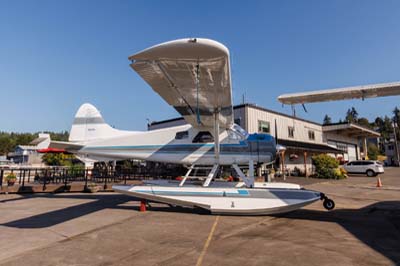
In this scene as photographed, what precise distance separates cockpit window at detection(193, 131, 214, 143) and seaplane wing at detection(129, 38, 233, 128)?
449mm

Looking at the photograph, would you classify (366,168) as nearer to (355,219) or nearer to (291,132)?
(291,132)

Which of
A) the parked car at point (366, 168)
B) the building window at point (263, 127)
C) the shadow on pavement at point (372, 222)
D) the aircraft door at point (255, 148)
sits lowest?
the shadow on pavement at point (372, 222)

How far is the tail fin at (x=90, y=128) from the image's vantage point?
10.4 meters

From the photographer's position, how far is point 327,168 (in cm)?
2108

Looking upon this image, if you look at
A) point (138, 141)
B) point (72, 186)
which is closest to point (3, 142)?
point (72, 186)

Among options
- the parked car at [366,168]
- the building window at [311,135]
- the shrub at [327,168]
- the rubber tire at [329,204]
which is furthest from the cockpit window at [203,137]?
the parked car at [366,168]

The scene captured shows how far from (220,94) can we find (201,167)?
327 cm

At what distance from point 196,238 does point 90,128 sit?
7.82 meters

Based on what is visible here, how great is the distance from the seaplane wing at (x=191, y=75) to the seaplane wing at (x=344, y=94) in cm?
181

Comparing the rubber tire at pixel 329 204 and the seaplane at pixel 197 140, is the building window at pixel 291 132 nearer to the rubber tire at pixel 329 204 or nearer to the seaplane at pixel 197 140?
the seaplane at pixel 197 140

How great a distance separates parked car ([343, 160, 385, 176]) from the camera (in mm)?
23791

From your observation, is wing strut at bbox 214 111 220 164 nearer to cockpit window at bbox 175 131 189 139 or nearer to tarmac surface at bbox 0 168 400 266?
cockpit window at bbox 175 131 189 139

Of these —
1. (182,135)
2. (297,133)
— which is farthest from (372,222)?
(297,133)

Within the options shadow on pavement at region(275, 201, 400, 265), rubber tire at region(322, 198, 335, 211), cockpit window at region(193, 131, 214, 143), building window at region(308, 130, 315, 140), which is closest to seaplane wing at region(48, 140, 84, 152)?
cockpit window at region(193, 131, 214, 143)
